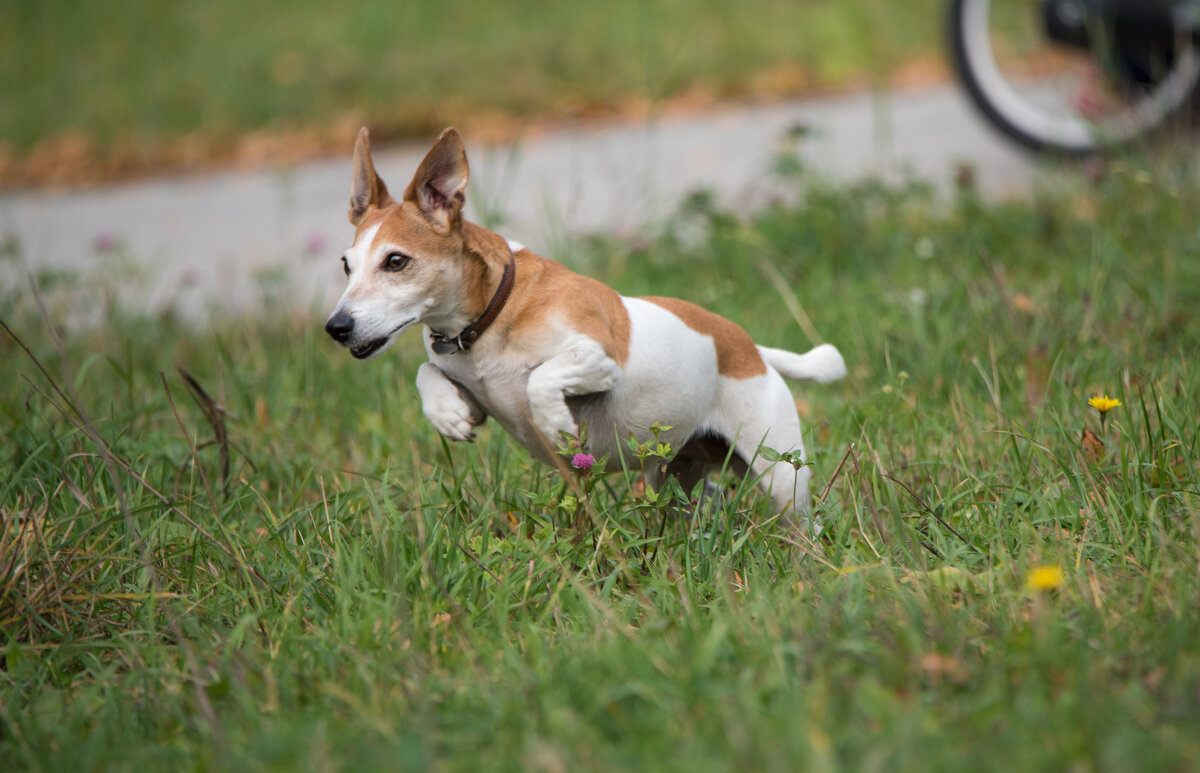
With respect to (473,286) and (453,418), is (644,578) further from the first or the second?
(473,286)

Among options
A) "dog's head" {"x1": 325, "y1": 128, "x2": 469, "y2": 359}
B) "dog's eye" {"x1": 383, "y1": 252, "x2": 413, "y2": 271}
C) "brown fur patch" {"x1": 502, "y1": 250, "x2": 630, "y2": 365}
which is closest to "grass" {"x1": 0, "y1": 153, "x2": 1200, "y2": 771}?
"brown fur patch" {"x1": 502, "y1": 250, "x2": 630, "y2": 365}

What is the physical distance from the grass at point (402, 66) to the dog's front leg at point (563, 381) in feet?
16.8

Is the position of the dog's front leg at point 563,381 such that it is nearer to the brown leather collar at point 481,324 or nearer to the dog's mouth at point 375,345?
the brown leather collar at point 481,324

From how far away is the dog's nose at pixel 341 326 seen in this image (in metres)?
2.06

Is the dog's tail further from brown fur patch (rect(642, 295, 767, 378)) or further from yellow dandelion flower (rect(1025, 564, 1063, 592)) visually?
yellow dandelion flower (rect(1025, 564, 1063, 592))

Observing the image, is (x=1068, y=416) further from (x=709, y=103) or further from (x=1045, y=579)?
(x=709, y=103)

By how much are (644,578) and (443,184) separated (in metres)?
0.94

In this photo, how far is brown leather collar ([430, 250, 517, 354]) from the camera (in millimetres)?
2221

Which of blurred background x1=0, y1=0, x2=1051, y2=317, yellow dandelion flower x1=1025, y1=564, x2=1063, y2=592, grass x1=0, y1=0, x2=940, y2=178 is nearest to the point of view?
yellow dandelion flower x1=1025, y1=564, x2=1063, y2=592

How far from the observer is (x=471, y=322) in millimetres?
2229

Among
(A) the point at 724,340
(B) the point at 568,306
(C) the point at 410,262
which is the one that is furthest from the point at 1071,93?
(C) the point at 410,262

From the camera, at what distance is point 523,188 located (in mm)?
6121

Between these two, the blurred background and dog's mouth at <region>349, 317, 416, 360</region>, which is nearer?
dog's mouth at <region>349, 317, 416, 360</region>

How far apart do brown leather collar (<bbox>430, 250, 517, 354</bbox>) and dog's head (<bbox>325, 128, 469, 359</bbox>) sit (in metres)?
0.03
